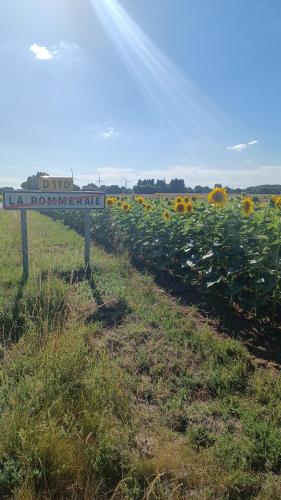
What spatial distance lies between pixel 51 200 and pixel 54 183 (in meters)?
0.39

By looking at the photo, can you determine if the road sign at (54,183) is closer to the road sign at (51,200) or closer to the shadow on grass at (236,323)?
the road sign at (51,200)

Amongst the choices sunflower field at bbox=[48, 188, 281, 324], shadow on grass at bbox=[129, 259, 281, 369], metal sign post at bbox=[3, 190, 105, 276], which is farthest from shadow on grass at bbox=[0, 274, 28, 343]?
sunflower field at bbox=[48, 188, 281, 324]

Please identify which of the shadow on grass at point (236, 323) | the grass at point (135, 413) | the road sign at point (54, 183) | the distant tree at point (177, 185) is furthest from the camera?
the distant tree at point (177, 185)

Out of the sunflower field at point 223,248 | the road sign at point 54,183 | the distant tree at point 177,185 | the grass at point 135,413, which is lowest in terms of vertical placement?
the grass at point 135,413

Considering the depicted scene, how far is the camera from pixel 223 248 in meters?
5.63

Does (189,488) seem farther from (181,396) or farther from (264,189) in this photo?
(264,189)

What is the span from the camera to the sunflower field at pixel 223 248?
4.88m

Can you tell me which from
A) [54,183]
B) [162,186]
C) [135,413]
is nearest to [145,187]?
[162,186]

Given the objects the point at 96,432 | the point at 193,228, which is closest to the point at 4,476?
the point at 96,432

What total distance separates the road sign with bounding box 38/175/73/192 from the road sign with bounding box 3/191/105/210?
17 cm

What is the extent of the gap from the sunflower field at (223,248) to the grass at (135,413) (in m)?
0.92

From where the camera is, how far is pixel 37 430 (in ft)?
8.34

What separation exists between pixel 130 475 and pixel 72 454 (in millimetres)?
389

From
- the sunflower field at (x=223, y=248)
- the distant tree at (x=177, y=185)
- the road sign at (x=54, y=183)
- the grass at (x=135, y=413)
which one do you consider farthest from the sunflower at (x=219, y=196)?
the distant tree at (x=177, y=185)
